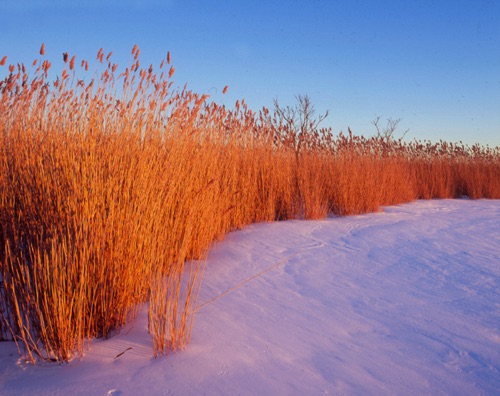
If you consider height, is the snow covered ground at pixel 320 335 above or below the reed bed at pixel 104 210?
below

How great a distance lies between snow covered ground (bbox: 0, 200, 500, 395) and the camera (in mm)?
1808

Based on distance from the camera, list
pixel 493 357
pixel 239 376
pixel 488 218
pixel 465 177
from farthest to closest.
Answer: pixel 465 177, pixel 488 218, pixel 493 357, pixel 239 376

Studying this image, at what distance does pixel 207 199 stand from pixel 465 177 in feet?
31.0

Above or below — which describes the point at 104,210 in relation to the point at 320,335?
above

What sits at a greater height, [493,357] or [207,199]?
[207,199]

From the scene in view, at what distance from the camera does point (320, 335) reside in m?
2.30

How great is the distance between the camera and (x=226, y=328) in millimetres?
2348

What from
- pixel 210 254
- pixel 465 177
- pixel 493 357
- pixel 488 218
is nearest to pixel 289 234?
pixel 210 254

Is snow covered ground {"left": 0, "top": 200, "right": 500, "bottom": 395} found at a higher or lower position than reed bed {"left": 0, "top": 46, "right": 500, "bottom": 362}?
lower

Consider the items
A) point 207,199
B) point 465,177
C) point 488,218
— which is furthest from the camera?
point 465,177

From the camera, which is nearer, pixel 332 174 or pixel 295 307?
pixel 295 307

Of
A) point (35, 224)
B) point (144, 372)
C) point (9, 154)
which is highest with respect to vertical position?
point (9, 154)

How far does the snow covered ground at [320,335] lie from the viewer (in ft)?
5.93

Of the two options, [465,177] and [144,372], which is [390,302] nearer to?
[144,372]
